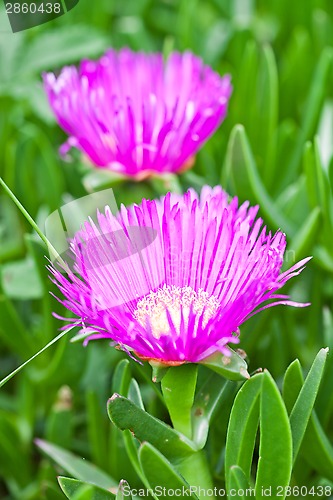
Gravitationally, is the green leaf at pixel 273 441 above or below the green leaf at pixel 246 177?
below

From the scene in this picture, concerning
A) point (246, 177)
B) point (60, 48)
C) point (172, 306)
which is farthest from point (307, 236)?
point (60, 48)

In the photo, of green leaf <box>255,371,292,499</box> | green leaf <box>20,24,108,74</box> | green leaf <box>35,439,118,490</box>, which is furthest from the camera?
green leaf <box>20,24,108,74</box>

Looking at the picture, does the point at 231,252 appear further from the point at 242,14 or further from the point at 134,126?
the point at 242,14

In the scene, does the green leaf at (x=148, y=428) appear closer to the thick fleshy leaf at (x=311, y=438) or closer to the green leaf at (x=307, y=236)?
the thick fleshy leaf at (x=311, y=438)

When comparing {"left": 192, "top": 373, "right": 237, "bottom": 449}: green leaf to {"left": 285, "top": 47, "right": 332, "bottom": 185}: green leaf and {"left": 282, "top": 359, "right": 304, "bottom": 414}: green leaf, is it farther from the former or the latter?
{"left": 285, "top": 47, "right": 332, "bottom": 185}: green leaf

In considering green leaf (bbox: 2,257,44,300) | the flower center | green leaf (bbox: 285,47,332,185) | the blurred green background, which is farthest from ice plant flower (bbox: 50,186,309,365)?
green leaf (bbox: 285,47,332,185)

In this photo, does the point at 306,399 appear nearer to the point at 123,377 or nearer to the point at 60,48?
the point at 123,377

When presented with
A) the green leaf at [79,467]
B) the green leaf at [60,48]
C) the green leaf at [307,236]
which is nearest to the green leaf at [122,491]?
the green leaf at [79,467]
